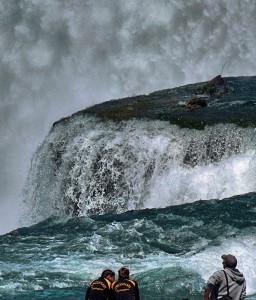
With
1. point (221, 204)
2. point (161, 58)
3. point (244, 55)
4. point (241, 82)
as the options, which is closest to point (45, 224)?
point (221, 204)

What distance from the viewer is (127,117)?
84.5 ft

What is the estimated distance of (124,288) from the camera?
12.0 metres

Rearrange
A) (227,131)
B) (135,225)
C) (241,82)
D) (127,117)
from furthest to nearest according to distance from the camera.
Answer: (241,82)
(127,117)
(227,131)
(135,225)

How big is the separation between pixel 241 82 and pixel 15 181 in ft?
32.6

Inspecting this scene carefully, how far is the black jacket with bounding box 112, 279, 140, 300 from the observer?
11961 mm

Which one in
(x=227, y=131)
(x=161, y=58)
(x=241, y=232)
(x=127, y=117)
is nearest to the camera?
(x=241, y=232)

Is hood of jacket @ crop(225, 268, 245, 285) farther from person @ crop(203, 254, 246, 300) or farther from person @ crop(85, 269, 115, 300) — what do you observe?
person @ crop(85, 269, 115, 300)

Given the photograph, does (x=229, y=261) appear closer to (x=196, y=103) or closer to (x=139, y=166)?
(x=139, y=166)

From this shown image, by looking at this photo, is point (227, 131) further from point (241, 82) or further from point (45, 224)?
point (241, 82)

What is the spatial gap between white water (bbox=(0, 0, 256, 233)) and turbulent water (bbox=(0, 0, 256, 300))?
0.18 feet

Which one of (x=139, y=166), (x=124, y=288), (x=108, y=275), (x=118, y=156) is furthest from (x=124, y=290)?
(x=118, y=156)

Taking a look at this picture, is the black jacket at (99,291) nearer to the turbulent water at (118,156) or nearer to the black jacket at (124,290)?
the black jacket at (124,290)

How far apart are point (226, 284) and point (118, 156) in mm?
13200

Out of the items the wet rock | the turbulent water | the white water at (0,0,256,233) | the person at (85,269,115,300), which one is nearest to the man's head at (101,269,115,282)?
the person at (85,269,115,300)
